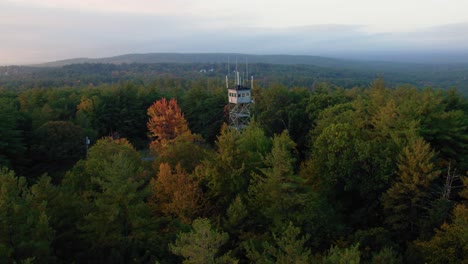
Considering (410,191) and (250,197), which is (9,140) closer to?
(250,197)

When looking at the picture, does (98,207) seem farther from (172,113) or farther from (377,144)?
(172,113)

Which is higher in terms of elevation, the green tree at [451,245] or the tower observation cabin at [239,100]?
the tower observation cabin at [239,100]

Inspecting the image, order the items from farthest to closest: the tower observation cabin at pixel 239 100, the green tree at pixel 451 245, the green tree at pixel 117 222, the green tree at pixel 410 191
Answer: the tower observation cabin at pixel 239 100, the green tree at pixel 410 191, the green tree at pixel 117 222, the green tree at pixel 451 245

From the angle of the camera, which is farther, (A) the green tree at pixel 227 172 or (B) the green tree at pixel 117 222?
(A) the green tree at pixel 227 172

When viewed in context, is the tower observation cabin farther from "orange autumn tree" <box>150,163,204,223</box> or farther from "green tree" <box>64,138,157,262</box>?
"green tree" <box>64,138,157,262</box>

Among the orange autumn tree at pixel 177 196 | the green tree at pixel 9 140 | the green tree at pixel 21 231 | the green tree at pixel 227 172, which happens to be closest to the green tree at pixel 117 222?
the green tree at pixel 21 231

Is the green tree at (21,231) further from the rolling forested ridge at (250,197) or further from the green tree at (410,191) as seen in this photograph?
the green tree at (410,191)

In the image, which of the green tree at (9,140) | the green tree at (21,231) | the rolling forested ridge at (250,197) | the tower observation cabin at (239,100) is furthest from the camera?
the tower observation cabin at (239,100)

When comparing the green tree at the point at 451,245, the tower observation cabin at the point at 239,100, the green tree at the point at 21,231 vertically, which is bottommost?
the green tree at the point at 451,245

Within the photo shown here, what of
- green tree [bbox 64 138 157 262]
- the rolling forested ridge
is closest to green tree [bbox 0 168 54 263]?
the rolling forested ridge

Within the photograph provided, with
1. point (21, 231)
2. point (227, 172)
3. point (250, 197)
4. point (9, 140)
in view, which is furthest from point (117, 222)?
point (9, 140)
